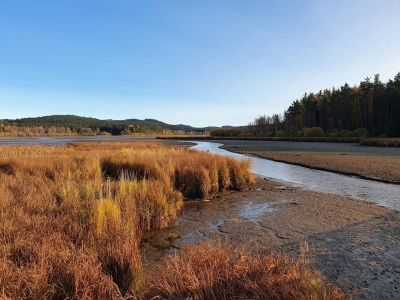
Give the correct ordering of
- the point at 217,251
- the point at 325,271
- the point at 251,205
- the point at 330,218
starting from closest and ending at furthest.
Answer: the point at 217,251 → the point at 325,271 → the point at 330,218 → the point at 251,205

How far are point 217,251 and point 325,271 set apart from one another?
2.08 metres

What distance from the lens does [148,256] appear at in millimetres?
5656

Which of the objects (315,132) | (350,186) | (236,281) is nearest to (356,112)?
(315,132)

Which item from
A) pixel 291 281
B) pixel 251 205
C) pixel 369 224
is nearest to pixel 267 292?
pixel 291 281

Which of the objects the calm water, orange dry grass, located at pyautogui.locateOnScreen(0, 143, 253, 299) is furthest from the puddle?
the calm water

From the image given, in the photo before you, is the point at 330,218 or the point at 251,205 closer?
the point at 330,218

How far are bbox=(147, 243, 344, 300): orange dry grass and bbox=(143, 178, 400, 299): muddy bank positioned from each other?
4.76 feet

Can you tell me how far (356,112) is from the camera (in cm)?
7262

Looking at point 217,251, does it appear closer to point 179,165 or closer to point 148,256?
point 148,256

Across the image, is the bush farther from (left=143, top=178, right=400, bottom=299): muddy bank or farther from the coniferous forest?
(left=143, top=178, right=400, bottom=299): muddy bank

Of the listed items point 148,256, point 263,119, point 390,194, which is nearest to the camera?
point 148,256

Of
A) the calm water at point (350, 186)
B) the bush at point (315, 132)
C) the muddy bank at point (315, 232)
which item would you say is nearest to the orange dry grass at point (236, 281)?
the muddy bank at point (315, 232)

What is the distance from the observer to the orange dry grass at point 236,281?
3.22 metres

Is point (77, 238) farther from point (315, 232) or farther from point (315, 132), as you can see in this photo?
point (315, 132)
